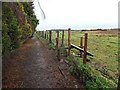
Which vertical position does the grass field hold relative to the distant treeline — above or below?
below

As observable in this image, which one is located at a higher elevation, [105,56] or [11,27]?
[11,27]

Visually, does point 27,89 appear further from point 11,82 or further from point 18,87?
point 11,82

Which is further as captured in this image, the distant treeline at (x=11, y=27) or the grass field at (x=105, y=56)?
the grass field at (x=105, y=56)

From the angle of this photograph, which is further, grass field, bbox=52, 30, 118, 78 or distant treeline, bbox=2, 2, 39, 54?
grass field, bbox=52, 30, 118, 78

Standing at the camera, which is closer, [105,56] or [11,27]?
[11,27]

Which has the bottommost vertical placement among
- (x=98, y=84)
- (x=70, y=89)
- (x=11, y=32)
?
(x=70, y=89)

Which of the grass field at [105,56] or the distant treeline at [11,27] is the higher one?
the distant treeline at [11,27]

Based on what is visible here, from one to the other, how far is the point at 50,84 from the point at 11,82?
171 centimetres

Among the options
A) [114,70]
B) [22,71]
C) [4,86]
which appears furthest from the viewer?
[114,70]

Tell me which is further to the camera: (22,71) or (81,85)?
(22,71)

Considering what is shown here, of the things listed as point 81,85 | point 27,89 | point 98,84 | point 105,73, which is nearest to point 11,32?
point 27,89

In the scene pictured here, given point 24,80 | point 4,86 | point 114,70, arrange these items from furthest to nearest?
point 114,70 < point 24,80 < point 4,86

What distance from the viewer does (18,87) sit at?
10.6 feet

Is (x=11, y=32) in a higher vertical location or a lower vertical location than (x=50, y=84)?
higher
